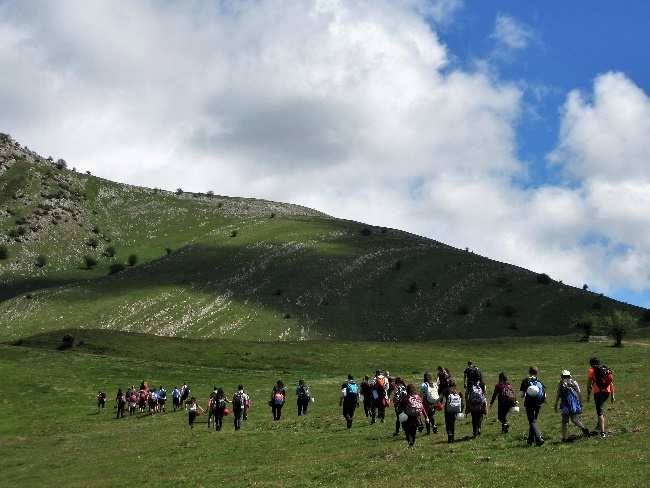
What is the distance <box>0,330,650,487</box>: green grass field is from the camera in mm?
22375

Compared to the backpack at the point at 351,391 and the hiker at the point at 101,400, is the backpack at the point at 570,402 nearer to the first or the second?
the backpack at the point at 351,391

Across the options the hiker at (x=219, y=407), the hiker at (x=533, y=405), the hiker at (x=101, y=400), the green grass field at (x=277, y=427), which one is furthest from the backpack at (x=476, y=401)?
the hiker at (x=101, y=400)

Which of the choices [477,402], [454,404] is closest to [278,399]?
[454,404]

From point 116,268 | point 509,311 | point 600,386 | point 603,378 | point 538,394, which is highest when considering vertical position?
point 116,268

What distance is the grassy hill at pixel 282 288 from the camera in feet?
372

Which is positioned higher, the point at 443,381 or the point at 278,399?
Answer: the point at 443,381

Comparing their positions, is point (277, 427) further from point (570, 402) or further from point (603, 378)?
Answer: point (603, 378)

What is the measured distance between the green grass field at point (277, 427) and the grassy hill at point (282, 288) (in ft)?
81.9

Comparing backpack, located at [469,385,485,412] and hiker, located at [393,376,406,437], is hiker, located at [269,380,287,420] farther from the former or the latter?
backpack, located at [469,385,485,412]

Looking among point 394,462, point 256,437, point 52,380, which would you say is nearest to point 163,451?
point 256,437

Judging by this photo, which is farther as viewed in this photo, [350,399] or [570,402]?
[350,399]

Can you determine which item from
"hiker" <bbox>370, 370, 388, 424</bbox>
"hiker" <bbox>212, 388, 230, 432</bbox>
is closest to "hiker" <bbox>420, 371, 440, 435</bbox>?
"hiker" <bbox>370, 370, 388, 424</bbox>

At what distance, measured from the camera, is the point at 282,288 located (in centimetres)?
12762

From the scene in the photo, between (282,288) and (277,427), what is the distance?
88.4 m
